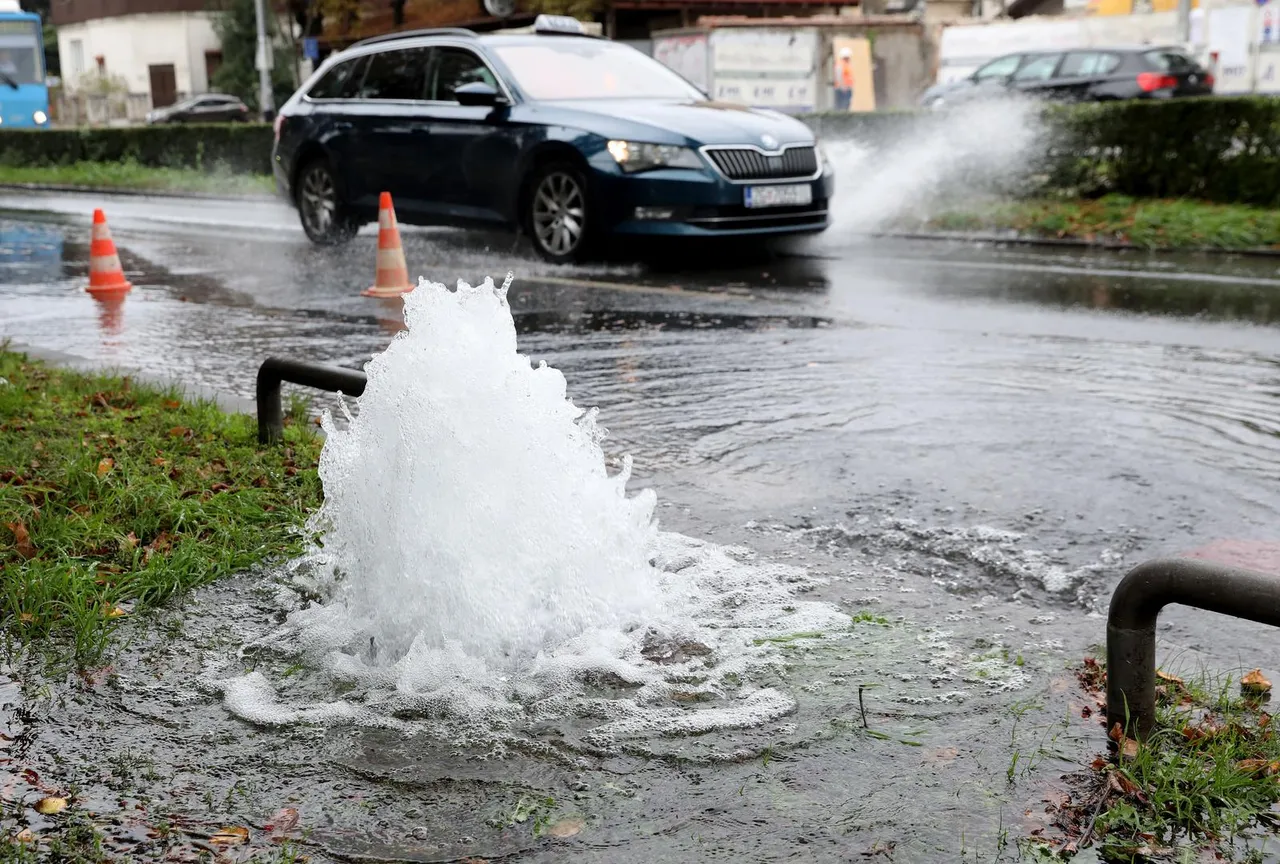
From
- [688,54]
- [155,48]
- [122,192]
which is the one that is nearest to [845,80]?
[688,54]

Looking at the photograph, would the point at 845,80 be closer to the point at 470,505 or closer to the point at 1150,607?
the point at 470,505

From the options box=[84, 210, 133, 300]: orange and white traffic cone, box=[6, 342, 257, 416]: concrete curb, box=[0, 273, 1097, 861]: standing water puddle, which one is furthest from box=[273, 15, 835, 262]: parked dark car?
box=[0, 273, 1097, 861]: standing water puddle

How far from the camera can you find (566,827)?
296 cm

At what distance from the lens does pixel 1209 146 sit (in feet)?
47.5

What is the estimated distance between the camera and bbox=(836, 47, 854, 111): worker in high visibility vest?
30.4 metres

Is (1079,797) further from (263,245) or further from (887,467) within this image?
(263,245)

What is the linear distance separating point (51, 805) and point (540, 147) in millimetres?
9618

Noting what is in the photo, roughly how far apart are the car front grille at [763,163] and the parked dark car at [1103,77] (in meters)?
11.3

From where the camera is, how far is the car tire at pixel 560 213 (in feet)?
39.3

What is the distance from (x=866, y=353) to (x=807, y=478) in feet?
9.01

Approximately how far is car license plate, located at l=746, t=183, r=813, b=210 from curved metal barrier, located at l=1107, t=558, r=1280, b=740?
8.82 meters

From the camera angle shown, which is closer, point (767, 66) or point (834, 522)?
point (834, 522)

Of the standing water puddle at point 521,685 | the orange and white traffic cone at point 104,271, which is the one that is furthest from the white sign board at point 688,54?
the standing water puddle at point 521,685

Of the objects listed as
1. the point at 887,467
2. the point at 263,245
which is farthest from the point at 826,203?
the point at 887,467
